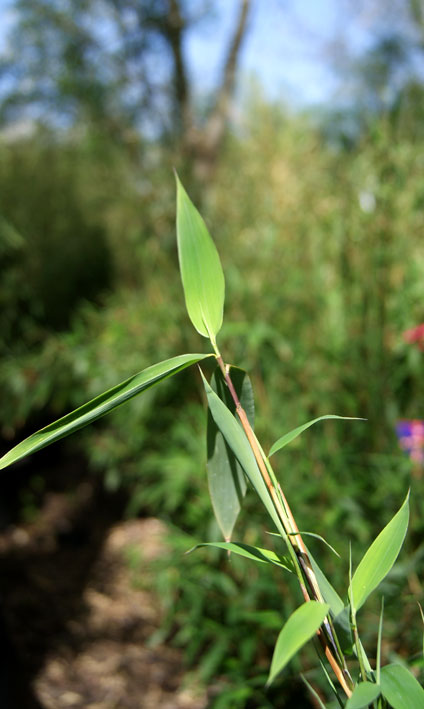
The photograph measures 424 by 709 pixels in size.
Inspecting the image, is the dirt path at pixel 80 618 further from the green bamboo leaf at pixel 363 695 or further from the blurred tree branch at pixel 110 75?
the blurred tree branch at pixel 110 75

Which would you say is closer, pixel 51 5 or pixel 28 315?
pixel 28 315

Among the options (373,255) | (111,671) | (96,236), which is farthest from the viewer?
(96,236)

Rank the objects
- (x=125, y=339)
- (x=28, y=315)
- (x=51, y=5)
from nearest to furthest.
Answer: (x=125, y=339) → (x=28, y=315) → (x=51, y=5)

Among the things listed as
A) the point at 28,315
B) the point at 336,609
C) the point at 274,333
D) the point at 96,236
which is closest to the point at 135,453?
the point at 274,333

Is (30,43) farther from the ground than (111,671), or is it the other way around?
(30,43)

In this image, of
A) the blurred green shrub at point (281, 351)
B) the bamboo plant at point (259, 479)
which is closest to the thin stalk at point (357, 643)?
the bamboo plant at point (259, 479)

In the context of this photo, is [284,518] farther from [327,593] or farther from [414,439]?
[414,439]

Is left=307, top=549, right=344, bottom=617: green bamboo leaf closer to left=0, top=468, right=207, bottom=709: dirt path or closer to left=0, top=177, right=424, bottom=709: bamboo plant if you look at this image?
left=0, top=177, right=424, bottom=709: bamboo plant

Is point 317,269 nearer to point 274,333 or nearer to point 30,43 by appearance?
point 274,333

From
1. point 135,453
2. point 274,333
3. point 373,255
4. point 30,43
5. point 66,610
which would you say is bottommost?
point 66,610
